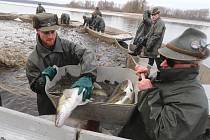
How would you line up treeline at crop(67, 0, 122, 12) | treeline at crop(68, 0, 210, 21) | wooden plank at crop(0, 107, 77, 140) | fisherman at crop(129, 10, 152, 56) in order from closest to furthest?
wooden plank at crop(0, 107, 77, 140) < fisherman at crop(129, 10, 152, 56) < treeline at crop(68, 0, 210, 21) < treeline at crop(67, 0, 122, 12)

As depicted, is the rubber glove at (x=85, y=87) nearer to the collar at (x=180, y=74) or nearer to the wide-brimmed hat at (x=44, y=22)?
the collar at (x=180, y=74)

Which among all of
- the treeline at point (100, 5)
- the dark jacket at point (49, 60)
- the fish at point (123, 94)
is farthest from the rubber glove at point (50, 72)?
the treeline at point (100, 5)

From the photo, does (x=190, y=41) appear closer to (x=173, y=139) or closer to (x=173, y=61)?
(x=173, y=61)

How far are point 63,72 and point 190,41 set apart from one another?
162 cm

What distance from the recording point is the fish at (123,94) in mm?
3240

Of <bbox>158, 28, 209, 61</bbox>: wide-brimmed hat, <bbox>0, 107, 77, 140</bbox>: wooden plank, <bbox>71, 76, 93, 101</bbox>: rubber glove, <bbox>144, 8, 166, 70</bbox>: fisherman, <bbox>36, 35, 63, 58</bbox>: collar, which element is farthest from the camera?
<bbox>144, 8, 166, 70</bbox>: fisherman

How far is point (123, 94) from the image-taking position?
330 centimetres

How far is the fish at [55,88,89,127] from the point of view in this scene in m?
2.59

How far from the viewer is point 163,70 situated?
2508mm

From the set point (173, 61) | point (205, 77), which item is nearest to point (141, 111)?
point (173, 61)

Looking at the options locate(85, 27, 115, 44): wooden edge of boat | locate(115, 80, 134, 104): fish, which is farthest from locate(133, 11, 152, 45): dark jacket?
locate(85, 27, 115, 44): wooden edge of boat

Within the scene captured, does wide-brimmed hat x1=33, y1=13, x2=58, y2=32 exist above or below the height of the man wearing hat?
above

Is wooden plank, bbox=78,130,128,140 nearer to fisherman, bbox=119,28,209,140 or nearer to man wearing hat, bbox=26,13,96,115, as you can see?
fisherman, bbox=119,28,209,140

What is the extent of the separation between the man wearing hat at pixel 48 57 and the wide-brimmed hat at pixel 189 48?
114 centimetres
